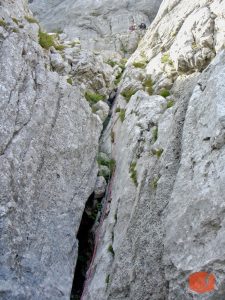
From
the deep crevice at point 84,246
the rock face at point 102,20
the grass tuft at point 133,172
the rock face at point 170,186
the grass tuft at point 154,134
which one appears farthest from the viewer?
the rock face at point 102,20

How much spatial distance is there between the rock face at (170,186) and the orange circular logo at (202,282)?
0.12 meters

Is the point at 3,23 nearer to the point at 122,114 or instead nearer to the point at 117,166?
the point at 122,114

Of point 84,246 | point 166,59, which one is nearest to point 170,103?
point 166,59

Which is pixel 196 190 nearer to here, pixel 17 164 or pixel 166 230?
pixel 166 230

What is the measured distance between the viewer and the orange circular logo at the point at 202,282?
9500 mm

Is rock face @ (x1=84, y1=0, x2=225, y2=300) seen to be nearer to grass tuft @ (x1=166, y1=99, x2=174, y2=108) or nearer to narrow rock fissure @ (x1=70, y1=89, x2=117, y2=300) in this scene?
grass tuft @ (x1=166, y1=99, x2=174, y2=108)

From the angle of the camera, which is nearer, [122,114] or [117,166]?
[117,166]

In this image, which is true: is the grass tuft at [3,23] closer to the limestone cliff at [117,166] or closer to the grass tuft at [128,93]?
the limestone cliff at [117,166]

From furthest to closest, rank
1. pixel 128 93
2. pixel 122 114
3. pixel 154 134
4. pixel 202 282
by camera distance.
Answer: pixel 128 93 → pixel 122 114 → pixel 154 134 → pixel 202 282

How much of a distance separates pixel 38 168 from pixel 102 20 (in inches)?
1366

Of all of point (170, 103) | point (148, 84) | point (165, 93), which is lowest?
point (170, 103)

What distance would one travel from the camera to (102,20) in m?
46.8

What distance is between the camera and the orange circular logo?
9500mm

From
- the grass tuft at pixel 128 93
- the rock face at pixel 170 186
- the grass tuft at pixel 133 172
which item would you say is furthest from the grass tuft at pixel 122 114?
the grass tuft at pixel 133 172
